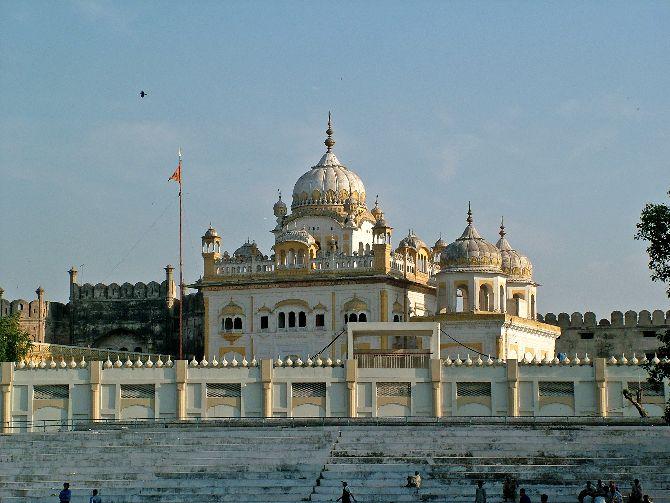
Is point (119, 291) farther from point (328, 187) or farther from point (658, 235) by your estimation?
point (658, 235)

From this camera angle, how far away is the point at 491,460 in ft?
131

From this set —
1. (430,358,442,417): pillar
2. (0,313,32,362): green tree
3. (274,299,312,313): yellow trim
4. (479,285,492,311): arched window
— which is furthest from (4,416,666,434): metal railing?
(479,285,492,311): arched window

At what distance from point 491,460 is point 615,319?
3642 cm

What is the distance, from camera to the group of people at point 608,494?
34.9 meters

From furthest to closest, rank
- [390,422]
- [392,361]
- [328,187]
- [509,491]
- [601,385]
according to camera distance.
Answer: [328,187]
[392,361]
[601,385]
[390,422]
[509,491]

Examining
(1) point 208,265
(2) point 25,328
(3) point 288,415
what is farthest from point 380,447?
(2) point 25,328

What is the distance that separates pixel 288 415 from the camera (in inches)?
2147

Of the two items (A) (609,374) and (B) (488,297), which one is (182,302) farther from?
(A) (609,374)

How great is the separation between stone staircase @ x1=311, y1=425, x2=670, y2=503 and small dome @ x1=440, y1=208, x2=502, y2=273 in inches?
801

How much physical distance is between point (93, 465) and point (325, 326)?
26385mm

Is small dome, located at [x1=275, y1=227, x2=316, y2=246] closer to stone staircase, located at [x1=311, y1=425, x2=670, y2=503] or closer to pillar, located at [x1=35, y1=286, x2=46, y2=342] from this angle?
pillar, located at [x1=35, y1=286, x2=46, y2=342]

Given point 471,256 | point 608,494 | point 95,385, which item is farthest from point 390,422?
point 471,256

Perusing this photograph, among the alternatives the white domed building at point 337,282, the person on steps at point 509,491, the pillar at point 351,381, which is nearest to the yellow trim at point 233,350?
the white domed building at point 337,282

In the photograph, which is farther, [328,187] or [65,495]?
[328,187]
